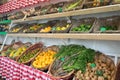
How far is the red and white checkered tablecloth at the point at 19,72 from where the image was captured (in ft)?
11.1

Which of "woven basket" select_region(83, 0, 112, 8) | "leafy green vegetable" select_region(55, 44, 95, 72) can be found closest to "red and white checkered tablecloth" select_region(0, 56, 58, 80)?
"leafy green vegetable" select_region(55, 44, 95, 72)

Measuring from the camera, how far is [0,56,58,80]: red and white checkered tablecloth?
337 cm

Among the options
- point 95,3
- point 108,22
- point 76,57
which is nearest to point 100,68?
point 76,57

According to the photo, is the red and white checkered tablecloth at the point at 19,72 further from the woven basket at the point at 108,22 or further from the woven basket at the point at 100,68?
the woven basket at the point at 108,22

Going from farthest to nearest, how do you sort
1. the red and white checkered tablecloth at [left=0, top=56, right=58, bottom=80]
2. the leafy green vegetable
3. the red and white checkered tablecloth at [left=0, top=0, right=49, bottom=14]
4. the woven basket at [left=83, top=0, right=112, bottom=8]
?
the red and white checkered tablecloth at [left=0, top=0, right=49, bottom=14] < the red and white checkered tablecloth at [left=0, top=56, right=58, bottom=80] < the leafy green vegetable < the woven basket at [left=83, top=0, right=112, bottom=8]

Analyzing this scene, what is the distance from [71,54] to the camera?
3.59 metres

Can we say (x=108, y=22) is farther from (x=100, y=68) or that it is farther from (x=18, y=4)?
(x=18, y=4)

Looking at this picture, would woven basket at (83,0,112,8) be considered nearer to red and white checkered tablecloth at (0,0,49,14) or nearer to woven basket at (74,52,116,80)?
woven basket at (74,52,116,80)

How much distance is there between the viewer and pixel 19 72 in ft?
12.7

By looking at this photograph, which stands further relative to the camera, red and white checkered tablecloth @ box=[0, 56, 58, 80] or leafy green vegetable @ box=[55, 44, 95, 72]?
red and white checkered tablecloth @ box=[0, 56, 58, 80]

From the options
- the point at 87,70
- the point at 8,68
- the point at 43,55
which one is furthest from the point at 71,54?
the point at 8,68

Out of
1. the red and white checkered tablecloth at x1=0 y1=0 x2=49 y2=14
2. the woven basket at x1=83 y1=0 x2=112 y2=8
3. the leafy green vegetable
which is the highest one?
the woven basket at x1=83 y1=0 x2=112 y2=8

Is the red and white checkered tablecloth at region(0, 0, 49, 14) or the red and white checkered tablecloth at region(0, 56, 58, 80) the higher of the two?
the red and white checkered tablecloth at region(0, 0, 49, 14)

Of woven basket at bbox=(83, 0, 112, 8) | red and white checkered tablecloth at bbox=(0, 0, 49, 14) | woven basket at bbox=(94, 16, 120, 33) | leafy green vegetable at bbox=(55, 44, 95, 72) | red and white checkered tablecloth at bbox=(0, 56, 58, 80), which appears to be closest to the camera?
woven basket at bbox=(83, 0, 112, 8)
